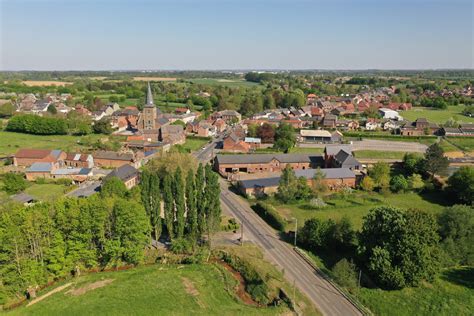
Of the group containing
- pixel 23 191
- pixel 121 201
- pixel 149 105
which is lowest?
pixel 23 191

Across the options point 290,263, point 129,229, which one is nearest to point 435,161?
point 290,263

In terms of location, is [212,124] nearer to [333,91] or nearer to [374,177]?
[374,177]

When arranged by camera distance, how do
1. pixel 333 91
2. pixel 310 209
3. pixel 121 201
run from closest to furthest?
1. pixel 121 201
2. pixel 310 209
3. pixel 333 91

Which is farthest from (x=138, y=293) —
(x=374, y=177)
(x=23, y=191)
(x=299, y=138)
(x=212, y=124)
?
(x=212, y=124)

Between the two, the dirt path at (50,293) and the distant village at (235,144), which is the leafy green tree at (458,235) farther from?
the dirt path at (50,293)

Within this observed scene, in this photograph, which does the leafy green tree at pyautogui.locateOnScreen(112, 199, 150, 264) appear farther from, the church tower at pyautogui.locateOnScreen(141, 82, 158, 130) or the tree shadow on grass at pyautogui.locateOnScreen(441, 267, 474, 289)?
the church tower at pyautogui.locateOnScreen(141, 82, 158, 130)

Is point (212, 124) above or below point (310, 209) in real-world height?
above

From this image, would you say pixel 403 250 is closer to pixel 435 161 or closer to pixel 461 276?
pixel 461 276
